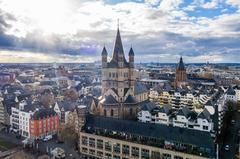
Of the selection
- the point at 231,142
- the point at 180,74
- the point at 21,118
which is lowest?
the point at 231,142

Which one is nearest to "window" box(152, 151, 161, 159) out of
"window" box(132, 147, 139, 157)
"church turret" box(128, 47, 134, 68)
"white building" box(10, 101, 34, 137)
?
"window" box(132, 147, 139, 157)

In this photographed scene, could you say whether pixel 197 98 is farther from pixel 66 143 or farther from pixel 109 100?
pixel 66 143

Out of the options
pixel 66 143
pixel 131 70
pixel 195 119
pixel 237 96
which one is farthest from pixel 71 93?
pixel 237 96

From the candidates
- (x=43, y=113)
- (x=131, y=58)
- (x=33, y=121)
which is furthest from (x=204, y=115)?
(x=33, y=121)

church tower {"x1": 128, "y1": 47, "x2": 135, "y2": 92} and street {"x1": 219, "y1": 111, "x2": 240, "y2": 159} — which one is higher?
church tower {"x1": 128, "y1": 47, "x2": 135, "y2": 92}

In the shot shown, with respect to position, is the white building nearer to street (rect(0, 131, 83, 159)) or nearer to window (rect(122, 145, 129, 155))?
street (rect(0, 131, 83, 159))

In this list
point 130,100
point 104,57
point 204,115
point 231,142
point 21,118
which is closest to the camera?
point 204,115

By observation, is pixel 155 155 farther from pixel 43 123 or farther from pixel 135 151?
pixel 43 123
